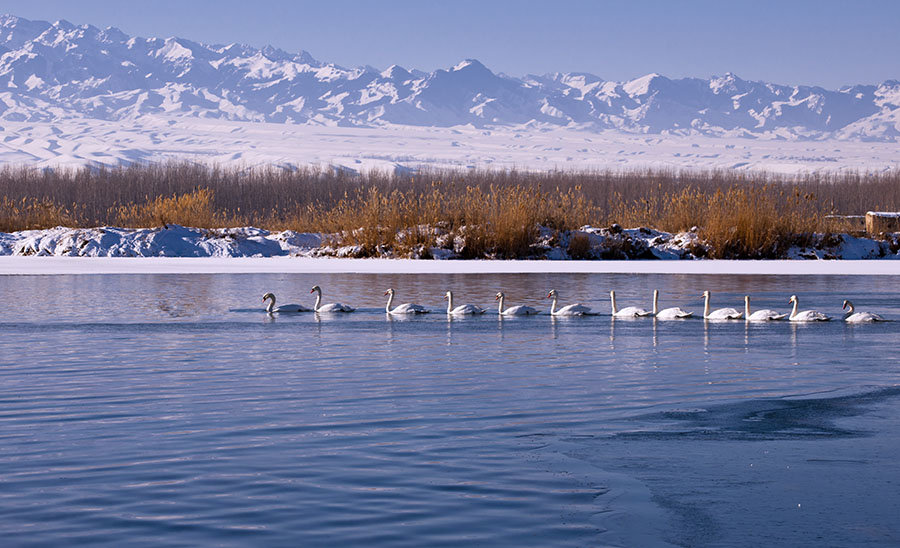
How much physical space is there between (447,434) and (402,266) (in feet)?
62.2

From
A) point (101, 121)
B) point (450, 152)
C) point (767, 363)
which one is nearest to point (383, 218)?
point (767, 363)

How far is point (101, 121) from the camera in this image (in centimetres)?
17625

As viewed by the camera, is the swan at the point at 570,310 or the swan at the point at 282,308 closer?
the swan at the point at 570,310

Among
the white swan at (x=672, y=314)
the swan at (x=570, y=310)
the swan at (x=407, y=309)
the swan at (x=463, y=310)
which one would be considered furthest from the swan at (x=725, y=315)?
the swan at (x=407, y=309)

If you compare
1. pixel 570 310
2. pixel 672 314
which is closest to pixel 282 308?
pixel 570 310

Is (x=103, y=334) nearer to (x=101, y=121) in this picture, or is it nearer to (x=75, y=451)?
(x=75, y=451)

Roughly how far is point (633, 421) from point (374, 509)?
2877 mm

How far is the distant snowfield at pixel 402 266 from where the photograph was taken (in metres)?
25.8

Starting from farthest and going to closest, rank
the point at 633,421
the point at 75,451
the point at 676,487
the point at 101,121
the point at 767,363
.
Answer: the point at 101,121, the point at 767,363, the point at 633,421, the point at 75,451, the point at 676,487

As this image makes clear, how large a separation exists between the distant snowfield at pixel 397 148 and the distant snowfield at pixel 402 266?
292 ft

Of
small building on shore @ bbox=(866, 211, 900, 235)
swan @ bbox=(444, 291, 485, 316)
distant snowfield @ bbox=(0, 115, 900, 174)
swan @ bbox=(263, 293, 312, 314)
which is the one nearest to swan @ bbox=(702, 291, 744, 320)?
swan @ bbox=(444, 291, 485, 316)

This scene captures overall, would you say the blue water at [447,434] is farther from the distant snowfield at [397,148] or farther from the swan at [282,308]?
the distant snowfield at [397,148]

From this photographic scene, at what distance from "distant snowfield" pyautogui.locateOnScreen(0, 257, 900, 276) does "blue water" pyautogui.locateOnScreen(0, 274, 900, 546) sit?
10349 mm

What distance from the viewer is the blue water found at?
20.4ft
